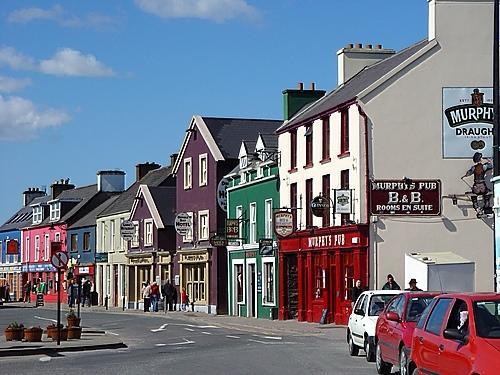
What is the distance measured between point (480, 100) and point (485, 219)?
4266mm

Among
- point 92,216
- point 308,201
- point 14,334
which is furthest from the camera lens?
point 92,216

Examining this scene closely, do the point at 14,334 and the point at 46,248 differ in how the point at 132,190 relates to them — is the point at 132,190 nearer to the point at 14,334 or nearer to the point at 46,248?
the point at 46,248

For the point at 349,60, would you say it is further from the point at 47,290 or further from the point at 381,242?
the point at 47,290

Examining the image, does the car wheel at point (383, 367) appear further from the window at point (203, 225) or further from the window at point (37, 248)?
the window at point (37, 248)

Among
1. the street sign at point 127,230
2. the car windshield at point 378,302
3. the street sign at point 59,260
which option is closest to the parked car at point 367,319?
the car windshield at point 378,302

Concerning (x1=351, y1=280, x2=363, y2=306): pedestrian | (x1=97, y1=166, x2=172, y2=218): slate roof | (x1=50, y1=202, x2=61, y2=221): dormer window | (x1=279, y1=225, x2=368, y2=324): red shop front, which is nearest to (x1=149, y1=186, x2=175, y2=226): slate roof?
(x1=97, y1=166, x2=172, y2=218): slate roof

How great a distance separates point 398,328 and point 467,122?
21066 mm

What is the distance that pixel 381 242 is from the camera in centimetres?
3684

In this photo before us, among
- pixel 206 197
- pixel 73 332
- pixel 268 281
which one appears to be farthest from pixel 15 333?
pixel 206 197

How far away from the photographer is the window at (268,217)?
155 ft

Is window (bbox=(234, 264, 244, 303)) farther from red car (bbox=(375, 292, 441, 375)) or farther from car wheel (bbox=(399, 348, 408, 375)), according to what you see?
car wheel (bbox=(399, 348, 408, 375))

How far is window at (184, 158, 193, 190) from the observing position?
59.6 metres

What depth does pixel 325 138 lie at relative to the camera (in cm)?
4150

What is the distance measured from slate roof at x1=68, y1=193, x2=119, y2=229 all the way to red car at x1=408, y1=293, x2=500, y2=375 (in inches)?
2500
